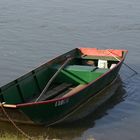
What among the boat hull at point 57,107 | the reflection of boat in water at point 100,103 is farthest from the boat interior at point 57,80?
the reflection of boat in water at point 100,103

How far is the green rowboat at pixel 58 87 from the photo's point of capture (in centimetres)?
1196

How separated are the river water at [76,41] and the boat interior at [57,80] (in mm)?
956

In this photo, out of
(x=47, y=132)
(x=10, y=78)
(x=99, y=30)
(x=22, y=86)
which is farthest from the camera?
(x=99, y=30)

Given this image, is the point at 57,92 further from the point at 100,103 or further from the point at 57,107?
the point at 57,107

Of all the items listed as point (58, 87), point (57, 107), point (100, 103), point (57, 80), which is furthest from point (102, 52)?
point (57, 107)

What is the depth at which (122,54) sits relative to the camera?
1734 cm

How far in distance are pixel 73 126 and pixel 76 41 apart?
10482 millimetres

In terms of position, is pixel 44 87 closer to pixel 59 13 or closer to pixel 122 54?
pixel 122 54

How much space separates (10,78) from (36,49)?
4347mm

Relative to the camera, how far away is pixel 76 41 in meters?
23.0

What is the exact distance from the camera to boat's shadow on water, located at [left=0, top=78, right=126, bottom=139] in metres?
12.4

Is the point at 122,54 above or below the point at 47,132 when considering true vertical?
above

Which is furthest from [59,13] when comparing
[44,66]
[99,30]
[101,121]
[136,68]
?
[101,121]

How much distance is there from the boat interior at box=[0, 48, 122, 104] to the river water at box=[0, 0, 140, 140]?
0.96 m
